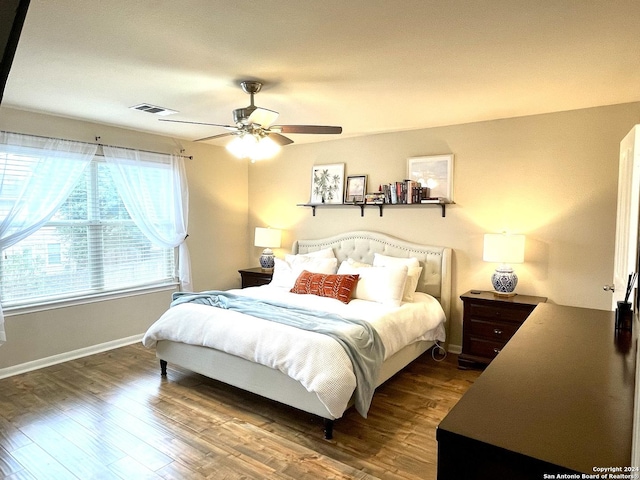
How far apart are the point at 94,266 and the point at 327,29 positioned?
364 centimetres

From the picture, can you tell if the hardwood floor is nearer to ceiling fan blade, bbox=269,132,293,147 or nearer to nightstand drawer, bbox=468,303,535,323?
nightstand drawer, bbox=468,303,535,323

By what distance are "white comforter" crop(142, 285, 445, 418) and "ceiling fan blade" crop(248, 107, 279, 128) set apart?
1491 mm

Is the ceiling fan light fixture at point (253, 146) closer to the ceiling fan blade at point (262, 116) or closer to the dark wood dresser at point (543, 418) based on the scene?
the ceiling fan blade at point (262, 116)

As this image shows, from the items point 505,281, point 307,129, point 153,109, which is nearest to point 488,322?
point 505,281

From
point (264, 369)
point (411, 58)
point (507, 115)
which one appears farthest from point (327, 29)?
point (507, 115)

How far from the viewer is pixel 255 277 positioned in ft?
17.7

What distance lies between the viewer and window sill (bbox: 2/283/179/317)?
3797 millimetres

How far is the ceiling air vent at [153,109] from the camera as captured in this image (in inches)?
142

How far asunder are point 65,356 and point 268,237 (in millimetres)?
2598

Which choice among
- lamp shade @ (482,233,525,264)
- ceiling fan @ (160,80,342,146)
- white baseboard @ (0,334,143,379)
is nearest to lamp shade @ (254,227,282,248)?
white baseboard @ (0,334,143,379)

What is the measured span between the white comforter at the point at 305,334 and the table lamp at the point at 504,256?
0.63m

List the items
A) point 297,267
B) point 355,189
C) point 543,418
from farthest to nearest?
point 355,189, point 297,267, point 543,418

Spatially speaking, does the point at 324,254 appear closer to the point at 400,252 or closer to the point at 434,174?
the point at 400,252

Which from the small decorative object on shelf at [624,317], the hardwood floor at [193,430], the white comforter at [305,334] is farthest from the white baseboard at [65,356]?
the small decorative object on shelf at [624,317]
